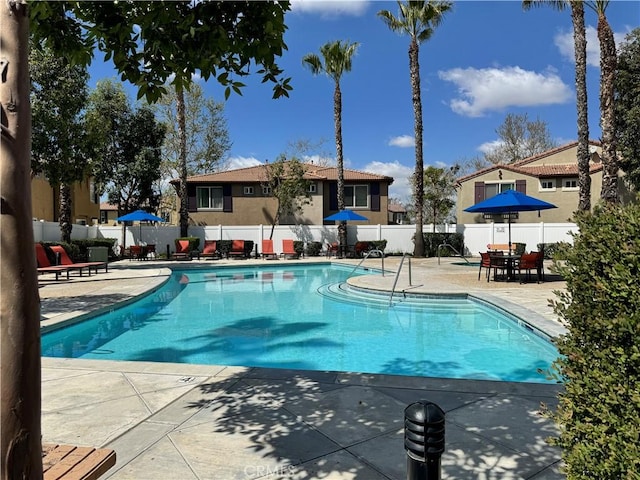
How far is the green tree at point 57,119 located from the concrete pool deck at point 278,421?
13.0 m

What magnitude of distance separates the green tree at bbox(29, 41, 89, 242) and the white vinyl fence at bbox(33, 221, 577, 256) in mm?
8521

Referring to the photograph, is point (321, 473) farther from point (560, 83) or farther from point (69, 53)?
point (560, 83)

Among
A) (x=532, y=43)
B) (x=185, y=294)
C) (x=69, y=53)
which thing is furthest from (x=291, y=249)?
(x=69, y=53)

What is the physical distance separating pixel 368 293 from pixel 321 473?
30.8 feet

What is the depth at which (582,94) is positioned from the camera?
15758mm

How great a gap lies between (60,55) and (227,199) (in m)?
27.3

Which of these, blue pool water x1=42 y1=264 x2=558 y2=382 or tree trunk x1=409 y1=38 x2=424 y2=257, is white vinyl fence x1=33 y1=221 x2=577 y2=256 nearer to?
tree trunk x1=409 y1=38 x2=424 y2=257

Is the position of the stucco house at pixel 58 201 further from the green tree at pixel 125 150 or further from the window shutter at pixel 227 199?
the window shutter at pixel 227 199

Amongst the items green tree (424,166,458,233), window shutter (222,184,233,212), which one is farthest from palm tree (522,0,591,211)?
window shutter (222,184,233,212)

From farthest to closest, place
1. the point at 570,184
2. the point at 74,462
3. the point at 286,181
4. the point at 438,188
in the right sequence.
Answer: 1. the point at 438,188
2. the point at 570,184
3. the point at 286,181
4. the point at 74,462

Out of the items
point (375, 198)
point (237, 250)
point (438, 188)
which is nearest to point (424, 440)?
point (237, 250)

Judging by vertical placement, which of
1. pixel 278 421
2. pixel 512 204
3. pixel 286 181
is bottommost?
pixel 278 421

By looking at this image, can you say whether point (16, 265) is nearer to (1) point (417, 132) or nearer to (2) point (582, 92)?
(2) point (582, 92)

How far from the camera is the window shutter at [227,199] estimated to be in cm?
3011
